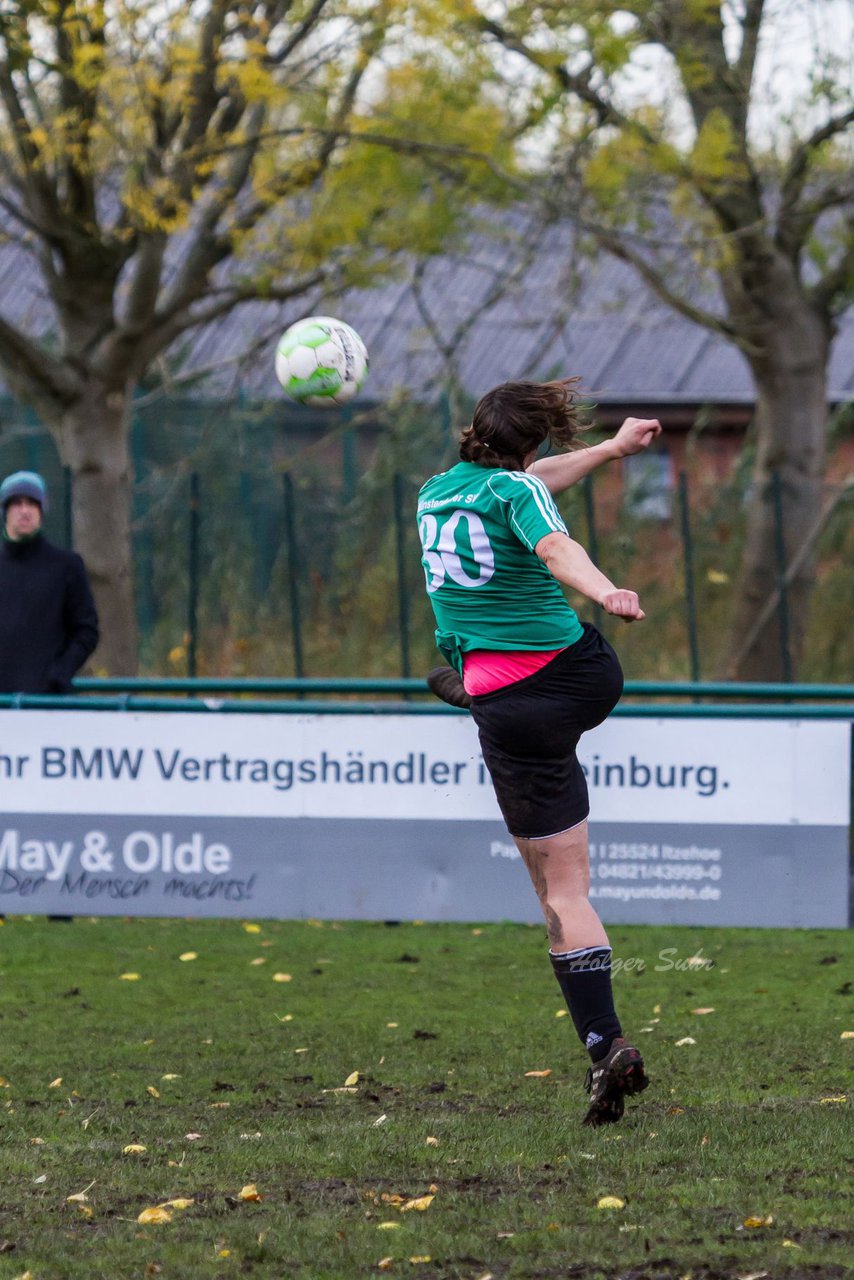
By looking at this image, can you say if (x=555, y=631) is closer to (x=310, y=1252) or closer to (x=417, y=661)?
(x=310, y=1252)

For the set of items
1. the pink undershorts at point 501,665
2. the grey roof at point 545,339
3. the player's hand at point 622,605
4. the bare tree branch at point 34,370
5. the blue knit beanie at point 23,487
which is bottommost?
the pink undershorts at point 501,665

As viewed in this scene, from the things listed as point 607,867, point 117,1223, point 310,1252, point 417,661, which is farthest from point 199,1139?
point 417,661

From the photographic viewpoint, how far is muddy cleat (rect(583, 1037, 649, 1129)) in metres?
4.69

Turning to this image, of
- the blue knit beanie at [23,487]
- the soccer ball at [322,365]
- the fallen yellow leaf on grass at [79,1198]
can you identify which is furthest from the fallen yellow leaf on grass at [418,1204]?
the blue knit beanie at [23,487]

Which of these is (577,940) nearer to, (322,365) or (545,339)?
(322,365)

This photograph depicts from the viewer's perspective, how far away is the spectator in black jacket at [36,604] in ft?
29.7

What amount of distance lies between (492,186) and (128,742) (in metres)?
6.95

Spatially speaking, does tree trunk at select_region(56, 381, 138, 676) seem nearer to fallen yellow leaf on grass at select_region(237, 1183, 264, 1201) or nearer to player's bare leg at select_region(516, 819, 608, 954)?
player's bare leg at select_region(516, 819, 608, 954)

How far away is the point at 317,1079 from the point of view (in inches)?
220

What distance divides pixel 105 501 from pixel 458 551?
27.4 ft

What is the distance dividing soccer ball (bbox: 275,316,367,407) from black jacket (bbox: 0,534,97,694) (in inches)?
122

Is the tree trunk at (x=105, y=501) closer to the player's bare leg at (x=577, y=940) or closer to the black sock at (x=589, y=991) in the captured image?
the player's bare leg at (x=577, y=940)

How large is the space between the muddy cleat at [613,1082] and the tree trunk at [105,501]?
28.9ft

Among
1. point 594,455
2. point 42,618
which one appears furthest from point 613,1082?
point 42,618
